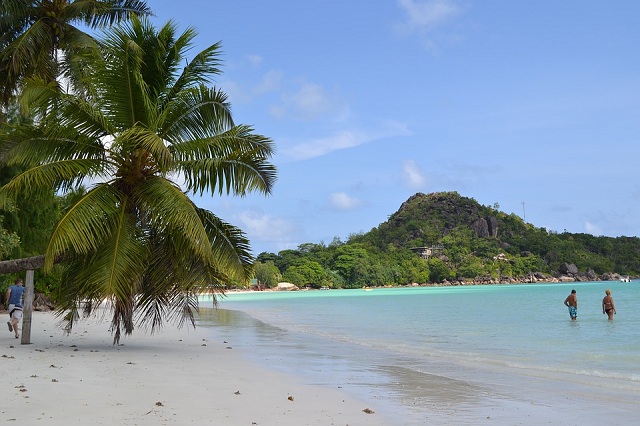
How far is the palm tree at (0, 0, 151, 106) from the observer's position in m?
19.9

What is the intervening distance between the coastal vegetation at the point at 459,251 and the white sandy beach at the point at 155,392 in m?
132

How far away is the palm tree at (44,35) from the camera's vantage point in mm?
19891

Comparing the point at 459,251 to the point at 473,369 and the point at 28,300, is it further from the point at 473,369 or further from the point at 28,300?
the point at 28,300

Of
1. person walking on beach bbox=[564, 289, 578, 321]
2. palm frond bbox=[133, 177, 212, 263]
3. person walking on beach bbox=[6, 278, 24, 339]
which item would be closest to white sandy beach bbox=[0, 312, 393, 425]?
palm frond bbox=[133, 177, 212, 263]

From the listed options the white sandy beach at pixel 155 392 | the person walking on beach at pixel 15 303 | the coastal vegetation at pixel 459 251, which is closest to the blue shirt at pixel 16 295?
the person walking on beach at pixel 15 303

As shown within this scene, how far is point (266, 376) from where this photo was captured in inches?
421

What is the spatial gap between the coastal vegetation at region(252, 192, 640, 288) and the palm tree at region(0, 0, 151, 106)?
12428 centimetres

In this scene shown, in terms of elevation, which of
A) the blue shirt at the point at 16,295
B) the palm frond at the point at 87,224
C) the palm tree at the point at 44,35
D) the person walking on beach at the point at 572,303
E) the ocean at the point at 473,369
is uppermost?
the palm tree at the point at 44,35

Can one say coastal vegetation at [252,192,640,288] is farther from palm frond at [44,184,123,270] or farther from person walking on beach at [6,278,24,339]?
palm frond at [44,184,123,270]

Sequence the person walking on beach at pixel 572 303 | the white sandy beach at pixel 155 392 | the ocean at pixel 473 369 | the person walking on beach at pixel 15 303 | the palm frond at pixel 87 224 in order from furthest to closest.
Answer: the person walking on beach at pixel 572 303 → the person walking on beach at pixel 15 303 → the palm frond at pixel 87 224 → the ocean at pixel 473 369 → the white sandy beach at pixel 155 392

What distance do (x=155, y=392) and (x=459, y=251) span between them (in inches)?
6308

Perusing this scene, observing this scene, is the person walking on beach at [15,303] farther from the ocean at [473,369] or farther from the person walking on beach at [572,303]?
the person walking on beach at [572,303]

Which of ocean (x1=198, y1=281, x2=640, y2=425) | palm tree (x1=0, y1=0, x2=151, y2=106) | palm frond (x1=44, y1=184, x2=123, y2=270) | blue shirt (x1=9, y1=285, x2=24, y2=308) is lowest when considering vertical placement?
ocean (x1=198, y1=281, x2=640, y2=425)

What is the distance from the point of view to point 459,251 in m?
164
